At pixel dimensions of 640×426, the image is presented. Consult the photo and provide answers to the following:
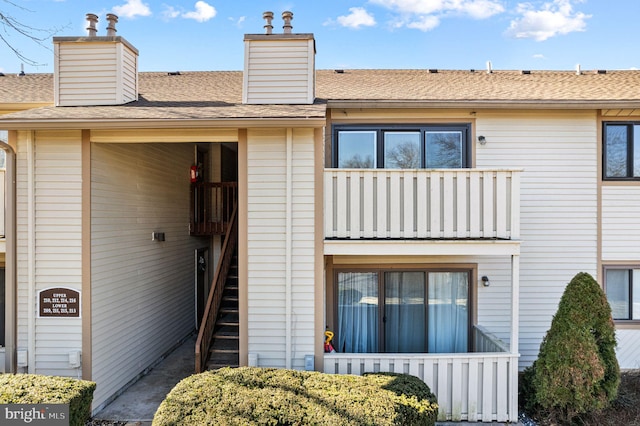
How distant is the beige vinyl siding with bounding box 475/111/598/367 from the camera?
280 inches

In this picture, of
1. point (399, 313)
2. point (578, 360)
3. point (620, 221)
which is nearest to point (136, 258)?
point (399, 313)

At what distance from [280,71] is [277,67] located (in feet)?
0.30

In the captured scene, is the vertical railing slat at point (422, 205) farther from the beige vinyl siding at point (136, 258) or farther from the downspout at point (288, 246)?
the beige vinyl siding at point (136, 258)

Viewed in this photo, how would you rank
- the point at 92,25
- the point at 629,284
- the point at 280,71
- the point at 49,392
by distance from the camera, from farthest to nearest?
the point at 629,284 → the point at 92,25 → the point at 280,71 → the point at 49,392

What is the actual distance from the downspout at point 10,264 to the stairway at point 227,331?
290 centimetres

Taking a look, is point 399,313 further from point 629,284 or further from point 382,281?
point 629,284

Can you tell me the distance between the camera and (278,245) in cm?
577

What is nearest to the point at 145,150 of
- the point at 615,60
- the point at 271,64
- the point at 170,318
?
the point at 271,64

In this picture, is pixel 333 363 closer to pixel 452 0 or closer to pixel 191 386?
pixel 191 386

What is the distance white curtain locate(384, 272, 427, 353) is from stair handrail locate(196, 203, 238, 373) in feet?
10.4

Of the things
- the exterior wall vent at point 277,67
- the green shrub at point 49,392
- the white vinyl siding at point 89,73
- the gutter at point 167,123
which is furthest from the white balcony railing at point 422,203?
the white vinyl siding at point 89,73

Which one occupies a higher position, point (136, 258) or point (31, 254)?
point (31, 254)

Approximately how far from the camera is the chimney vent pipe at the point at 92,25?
6.67 m

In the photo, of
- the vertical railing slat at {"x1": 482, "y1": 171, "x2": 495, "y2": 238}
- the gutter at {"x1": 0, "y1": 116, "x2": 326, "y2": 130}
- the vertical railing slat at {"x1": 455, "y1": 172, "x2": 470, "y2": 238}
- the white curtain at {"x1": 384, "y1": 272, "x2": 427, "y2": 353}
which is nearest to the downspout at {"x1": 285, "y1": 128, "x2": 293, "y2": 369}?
the gutter at {"x1": 0, "y1": 116, "x2": 326, "y2": 130}
